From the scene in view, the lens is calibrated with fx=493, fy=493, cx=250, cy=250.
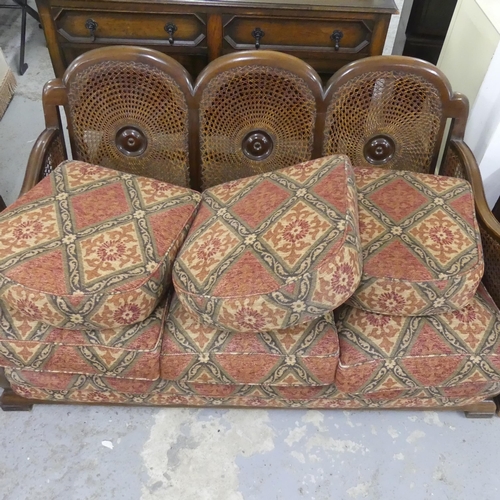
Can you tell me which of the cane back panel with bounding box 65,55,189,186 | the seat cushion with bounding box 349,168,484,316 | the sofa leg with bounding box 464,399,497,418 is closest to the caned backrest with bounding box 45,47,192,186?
the cane back panel with bounding box 65,55,189,186

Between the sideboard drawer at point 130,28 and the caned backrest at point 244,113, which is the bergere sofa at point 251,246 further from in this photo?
the sideboard drawer at point 130,28

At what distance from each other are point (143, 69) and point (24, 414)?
105 centimetres

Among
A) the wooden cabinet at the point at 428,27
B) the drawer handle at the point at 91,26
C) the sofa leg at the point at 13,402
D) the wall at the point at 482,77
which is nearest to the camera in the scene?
the sofa leg at the point at 13,402

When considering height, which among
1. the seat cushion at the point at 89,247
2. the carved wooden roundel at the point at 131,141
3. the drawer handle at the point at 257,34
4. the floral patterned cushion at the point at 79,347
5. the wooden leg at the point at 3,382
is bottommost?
the wooden leg at the point at 3,382

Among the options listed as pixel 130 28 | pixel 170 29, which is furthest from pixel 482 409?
pixel 130 28

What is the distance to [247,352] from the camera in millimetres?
1197

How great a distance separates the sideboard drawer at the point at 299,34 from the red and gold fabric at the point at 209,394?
117 cm

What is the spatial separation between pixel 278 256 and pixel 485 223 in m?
0.63

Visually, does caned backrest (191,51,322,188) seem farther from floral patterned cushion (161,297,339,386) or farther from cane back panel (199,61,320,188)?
floral patterned cushion (161,297,339,386)

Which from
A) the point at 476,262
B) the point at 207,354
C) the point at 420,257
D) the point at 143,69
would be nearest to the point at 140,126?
the point at 143,69

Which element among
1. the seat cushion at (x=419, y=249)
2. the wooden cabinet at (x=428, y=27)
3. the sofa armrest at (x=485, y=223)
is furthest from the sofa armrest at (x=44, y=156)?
the wooden cabinet at (x=428, y=27)

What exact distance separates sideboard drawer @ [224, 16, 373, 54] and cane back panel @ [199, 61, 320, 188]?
1.37ft

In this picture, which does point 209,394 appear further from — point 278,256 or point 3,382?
point 3,382

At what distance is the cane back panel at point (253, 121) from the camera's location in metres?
1.38
